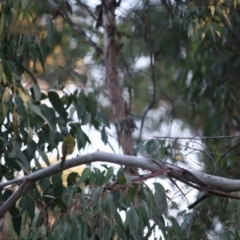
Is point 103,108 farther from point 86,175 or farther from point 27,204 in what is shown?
point 86,175

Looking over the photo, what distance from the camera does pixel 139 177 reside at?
271cm

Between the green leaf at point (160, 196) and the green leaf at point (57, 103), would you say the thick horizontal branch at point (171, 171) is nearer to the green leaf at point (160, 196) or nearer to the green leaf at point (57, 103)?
the green leaf at point (160, 196)

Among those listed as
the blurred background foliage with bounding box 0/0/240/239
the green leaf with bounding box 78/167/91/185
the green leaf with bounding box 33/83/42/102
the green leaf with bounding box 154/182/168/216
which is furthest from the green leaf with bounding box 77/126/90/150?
the green leaf with bounding box 154/182/168/216

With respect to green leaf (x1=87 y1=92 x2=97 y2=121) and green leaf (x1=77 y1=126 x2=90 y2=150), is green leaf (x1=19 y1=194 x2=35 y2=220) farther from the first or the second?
green leaf (x1=87 y1=92 x2=97 y2=121)

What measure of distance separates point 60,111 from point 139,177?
0.92 m

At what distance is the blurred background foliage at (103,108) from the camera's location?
9.38 feet

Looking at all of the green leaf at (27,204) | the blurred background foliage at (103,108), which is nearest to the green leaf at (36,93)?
the blurred background foliage at (103,108)

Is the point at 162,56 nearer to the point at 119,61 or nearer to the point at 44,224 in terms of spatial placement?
the point at 119,61

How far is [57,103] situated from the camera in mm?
3506

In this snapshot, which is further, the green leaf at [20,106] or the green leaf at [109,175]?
the green leaf at [20,106]

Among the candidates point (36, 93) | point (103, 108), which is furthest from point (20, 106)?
point (103, 108)

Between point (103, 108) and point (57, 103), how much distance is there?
81.7 inches

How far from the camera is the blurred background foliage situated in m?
2.86

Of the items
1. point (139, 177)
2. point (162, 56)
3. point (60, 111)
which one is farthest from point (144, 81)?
point (139, 177)
